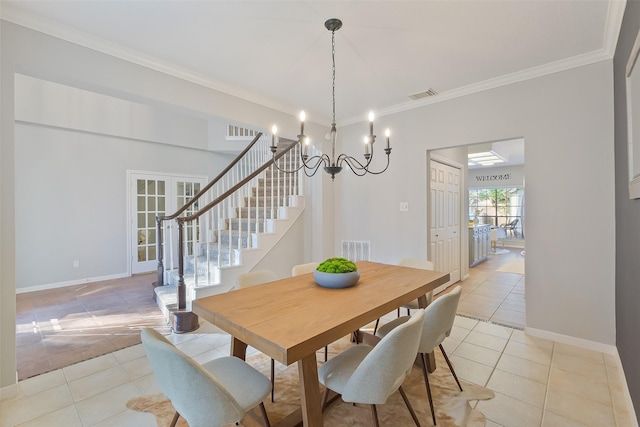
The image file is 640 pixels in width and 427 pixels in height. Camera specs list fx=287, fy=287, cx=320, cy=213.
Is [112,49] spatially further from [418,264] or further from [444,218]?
[444,218]

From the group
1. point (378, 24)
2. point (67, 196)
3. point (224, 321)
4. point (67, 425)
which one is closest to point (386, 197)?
point (378, 24)

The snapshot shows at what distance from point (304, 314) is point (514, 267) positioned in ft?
21.6

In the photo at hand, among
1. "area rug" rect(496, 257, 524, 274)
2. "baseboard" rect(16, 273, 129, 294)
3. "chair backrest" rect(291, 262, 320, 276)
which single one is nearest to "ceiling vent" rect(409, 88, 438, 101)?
"chair backrest" rect(291, 262, 320, 276)

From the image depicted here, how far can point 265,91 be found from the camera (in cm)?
339

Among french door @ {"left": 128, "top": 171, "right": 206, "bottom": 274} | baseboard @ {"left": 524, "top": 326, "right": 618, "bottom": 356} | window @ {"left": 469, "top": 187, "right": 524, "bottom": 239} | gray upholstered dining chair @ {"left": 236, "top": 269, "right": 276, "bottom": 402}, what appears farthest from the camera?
window @ {"left": 469, "top": 187, "right": 524, "bottom": 239}

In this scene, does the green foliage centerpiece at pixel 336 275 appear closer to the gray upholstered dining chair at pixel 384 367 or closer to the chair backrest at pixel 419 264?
the gray upholstered dining chair at pixel 384 367

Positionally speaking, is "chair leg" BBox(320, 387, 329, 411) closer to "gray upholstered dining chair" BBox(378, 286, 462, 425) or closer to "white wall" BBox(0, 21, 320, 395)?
"gray upholstered dining chair" BBox(378, 286, 462, 425)

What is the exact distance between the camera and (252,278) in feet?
7.71

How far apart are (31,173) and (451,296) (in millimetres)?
6292

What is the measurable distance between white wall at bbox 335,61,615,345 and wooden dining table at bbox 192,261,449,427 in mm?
1464

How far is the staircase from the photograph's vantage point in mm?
3420

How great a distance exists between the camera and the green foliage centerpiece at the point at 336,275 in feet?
6.50

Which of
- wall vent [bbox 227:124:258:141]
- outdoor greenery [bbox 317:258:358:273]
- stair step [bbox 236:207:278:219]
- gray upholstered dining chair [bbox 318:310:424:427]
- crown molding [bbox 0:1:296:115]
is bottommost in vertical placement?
gray upholstered dining chair [bbox 318:310:424:427]

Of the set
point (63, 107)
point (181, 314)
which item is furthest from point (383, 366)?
point (63, 107)
